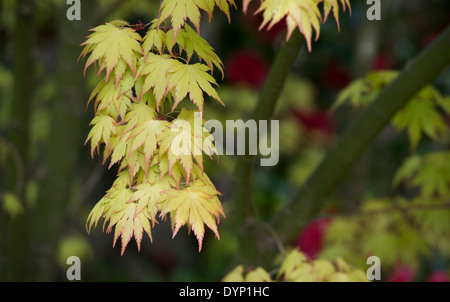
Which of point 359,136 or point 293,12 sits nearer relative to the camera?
point 293,12

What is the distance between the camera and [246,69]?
2953 mm

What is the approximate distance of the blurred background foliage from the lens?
1697 millimetres

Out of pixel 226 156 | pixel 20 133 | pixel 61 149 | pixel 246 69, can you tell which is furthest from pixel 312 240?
pixel 20 133

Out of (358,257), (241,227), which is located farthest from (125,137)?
(358,257)

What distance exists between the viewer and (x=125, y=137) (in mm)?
765

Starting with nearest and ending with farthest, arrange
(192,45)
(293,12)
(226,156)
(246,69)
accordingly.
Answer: (293,12)
(192,45)
(226,156)
(246,69)

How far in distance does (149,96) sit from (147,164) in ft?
0.49

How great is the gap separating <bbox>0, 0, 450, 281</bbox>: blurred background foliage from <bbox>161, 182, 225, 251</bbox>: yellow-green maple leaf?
1.92 ft

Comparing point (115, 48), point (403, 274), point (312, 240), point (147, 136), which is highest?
point (115, 48)

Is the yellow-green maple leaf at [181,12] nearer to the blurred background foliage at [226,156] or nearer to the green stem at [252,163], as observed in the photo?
the green stem at [252,163]

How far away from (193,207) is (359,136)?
1.96ft

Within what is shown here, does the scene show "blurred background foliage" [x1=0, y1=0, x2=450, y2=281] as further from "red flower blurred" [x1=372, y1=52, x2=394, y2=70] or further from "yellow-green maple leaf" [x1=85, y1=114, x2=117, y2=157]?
"yellow-green maple leaf" [x1=85, y1=114, x2=117, y2=157]

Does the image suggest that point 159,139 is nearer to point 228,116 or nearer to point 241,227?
point 241,227

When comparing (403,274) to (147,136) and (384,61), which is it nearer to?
(384,61)
